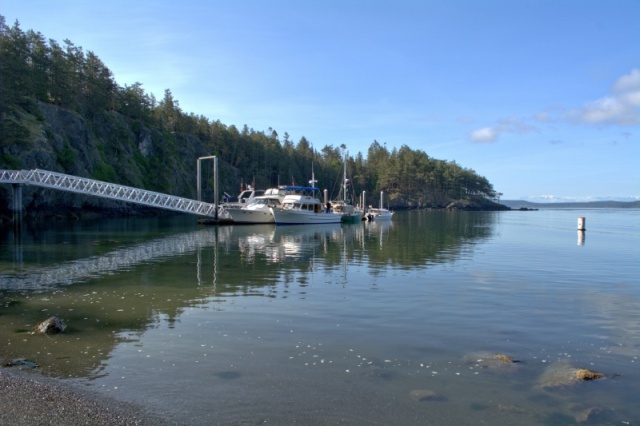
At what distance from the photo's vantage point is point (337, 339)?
34.6 feet

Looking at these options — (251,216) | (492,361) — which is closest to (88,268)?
(492,361)

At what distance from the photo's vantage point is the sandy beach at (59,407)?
6.36 metres

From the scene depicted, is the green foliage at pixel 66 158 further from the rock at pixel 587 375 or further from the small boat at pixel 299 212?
the rock at pixel 587 375

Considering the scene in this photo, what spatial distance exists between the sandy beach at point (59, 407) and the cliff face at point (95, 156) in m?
51.6

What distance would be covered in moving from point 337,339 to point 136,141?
94.7 metres

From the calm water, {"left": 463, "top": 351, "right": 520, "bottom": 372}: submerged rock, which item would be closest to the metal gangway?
the calm water

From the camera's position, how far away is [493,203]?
19888 centimetres

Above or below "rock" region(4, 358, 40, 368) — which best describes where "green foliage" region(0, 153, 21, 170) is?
above

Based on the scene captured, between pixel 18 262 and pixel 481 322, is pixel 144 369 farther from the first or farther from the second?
pixel 18 262

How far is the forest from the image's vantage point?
62.0 meters

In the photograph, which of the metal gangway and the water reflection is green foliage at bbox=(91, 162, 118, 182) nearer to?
the water reflection

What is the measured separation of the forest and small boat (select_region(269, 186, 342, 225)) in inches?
1122

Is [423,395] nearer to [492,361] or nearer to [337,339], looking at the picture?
[492,361]

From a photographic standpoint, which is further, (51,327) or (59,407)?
(51,327)
